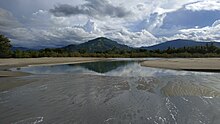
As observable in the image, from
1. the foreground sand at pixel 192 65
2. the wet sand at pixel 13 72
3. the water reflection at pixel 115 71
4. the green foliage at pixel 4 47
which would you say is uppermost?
the green foliage at pixel 4 47

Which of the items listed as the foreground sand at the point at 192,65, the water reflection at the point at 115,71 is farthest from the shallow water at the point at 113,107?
the foreground sand at the point at 192,65

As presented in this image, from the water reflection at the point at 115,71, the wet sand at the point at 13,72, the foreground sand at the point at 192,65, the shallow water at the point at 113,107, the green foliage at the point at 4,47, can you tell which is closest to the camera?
the shallow water at the point at 113,107

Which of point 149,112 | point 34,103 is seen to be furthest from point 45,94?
point 149,112

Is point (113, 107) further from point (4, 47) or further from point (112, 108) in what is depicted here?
point (4, 47)

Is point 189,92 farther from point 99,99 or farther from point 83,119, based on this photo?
point 83,119

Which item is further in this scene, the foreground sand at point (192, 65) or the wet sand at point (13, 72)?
the foreground sand at point (192, 65)

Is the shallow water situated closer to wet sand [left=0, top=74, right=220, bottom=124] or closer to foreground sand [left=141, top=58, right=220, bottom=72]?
wet sand [left=0, top=74, right=220, bottom=124]

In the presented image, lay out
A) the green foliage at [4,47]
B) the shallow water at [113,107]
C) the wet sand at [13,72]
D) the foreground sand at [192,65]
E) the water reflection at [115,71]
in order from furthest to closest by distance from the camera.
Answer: the green foliage at [4,47]
the foreground sand at [192,65]
the water reflection at [115,71]
the wet sand at [13,72]
the shallow water at [113,107]

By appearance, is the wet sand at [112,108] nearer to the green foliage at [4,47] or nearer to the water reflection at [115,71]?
the water reflection at [115,71]

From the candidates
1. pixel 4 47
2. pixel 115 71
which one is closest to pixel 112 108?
pixel 115 71

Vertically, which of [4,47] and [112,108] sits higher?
[4,47]

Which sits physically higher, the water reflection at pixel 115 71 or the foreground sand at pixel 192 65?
the foreground sand at pixel 192 65

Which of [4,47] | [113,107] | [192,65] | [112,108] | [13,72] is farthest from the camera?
[4,47]

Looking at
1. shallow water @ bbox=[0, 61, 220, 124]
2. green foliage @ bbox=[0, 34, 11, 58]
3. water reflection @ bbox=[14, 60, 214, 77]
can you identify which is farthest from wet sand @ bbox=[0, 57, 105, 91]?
green foliage @ bbox=[0, 34, 11, 58]
